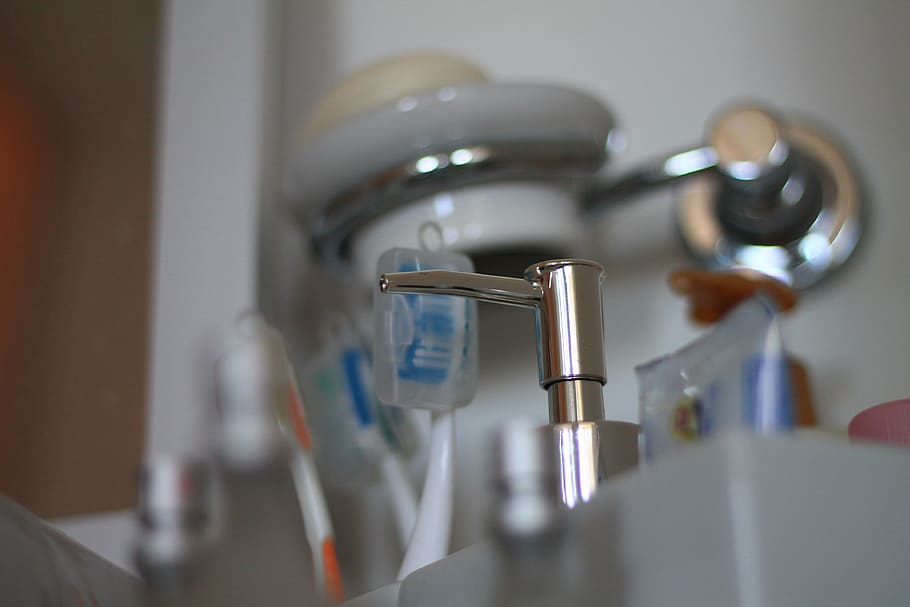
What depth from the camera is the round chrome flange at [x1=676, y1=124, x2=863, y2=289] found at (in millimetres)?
630

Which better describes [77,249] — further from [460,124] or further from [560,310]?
[560,310]

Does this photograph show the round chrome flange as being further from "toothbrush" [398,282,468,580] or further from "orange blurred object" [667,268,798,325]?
"toothbrush" [398,282,468,580]

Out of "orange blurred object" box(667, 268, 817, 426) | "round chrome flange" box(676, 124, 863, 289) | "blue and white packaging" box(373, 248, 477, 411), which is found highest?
"round chrome flange" box(676, 124, 863, 289)

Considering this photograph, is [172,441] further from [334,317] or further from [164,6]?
Answer: [164,6]

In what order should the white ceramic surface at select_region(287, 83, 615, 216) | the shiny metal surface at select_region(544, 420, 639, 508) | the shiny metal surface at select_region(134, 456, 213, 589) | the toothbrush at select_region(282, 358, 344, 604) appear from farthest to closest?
1. the white ceramic surface at select_region(287, 83, 615, 216)
2. the toothbrush at select_region(282, 358, 344, 604)
3. the shiny metal surface at select_region(544, 420, 639, 508)
4. the shiny metal surface at select_region(134, 456, 213, 589)

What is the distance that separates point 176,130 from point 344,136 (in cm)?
19

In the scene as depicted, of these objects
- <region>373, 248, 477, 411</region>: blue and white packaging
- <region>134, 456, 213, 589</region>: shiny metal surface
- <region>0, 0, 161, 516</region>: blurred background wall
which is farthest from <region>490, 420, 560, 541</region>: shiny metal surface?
<region>0, 0, 161, 516</region>: blurred background wall

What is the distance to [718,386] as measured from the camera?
450 millimetres

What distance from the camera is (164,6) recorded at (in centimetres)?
77

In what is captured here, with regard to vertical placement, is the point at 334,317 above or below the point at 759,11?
below

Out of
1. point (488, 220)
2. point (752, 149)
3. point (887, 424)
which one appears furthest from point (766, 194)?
point (887, 424)

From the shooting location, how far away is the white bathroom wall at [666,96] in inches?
23.9

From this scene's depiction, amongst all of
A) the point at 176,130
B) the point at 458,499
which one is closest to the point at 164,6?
the point at 176,130

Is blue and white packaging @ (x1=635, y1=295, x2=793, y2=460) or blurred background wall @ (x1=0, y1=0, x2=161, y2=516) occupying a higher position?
blurred background wall @ (x1=0, y1=0, x2=161, y2=516)
